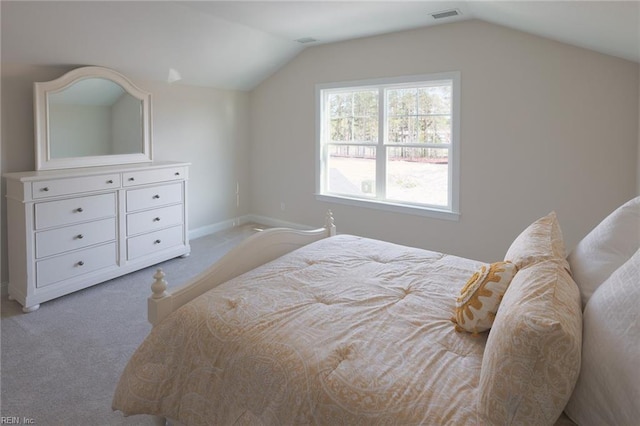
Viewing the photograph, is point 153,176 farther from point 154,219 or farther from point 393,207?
point 393,207

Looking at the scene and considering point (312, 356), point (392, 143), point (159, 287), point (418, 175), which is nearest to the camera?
point (312, 356)

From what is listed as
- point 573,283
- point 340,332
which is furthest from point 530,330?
point 340,332

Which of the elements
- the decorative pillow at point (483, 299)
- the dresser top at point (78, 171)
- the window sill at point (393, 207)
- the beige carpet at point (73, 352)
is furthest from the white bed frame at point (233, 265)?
the dresser top at point (78, 171)

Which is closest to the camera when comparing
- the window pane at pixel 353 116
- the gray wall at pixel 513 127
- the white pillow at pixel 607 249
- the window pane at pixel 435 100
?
the white pillow at pixel 607 249

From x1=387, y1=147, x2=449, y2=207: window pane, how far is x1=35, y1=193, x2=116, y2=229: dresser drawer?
2.98 meters

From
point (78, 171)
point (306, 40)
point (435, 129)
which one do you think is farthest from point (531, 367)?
point (306, 40)

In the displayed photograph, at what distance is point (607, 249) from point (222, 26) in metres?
3.92

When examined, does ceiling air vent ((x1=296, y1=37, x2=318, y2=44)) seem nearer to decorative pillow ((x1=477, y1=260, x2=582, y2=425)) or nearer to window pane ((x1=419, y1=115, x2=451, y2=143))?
window pane ((x1=419, y1=115, x2=451, y2=143))

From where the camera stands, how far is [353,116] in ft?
16.7

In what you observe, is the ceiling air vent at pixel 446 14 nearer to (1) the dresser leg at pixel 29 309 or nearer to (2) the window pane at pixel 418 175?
(2) the window pane at pixel 418 175

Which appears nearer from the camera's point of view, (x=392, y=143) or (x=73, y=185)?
(x=73, y=185)

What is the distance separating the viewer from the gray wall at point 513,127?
11.3 ft

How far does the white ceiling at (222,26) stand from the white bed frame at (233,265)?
205 cm

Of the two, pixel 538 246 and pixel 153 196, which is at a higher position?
pixel 153 196
